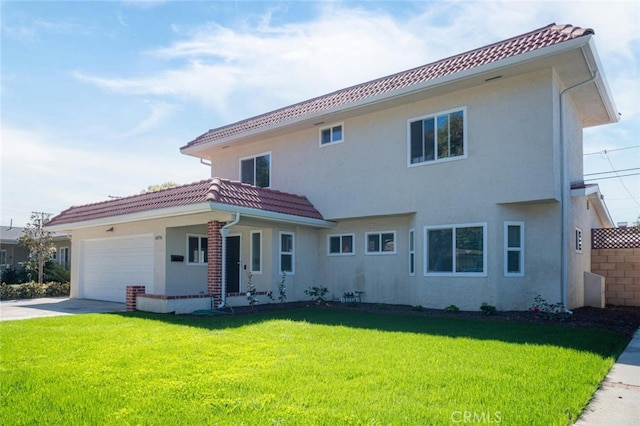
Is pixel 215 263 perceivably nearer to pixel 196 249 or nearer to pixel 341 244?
pixel 196 249

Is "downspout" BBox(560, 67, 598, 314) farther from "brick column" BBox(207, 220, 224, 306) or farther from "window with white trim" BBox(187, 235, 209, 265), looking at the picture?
"window with white trim" BBox(187, 235, 209, 265)

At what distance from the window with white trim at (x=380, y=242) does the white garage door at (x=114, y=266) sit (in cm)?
668

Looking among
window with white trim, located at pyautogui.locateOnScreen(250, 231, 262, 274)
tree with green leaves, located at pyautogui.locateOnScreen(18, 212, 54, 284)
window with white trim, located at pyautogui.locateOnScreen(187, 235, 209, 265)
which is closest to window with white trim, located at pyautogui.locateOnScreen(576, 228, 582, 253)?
window with white trim, located at pyautogui.locateOnScreen(250, 231, 262, 274)

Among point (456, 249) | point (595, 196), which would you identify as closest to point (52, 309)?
point (456, 249)

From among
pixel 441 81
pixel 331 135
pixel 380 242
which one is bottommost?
pixel 380 242

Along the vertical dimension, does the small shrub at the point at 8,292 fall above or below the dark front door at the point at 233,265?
below

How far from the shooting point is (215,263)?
12.8 meters

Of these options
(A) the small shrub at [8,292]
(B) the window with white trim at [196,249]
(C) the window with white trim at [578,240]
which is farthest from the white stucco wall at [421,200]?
(A) the small shrub at [8,292]

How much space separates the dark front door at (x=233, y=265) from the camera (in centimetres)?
1586

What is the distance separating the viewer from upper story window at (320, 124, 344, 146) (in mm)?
15203

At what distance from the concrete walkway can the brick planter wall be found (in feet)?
31.4

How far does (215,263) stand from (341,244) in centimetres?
439

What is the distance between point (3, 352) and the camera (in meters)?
6.98

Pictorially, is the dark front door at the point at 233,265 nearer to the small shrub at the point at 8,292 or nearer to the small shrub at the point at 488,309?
the small shrub at the point at 488,309
